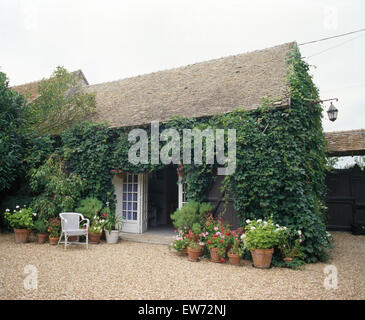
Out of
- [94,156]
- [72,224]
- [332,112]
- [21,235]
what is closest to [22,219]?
[21,235]

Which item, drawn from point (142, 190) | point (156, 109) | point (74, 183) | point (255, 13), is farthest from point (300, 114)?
point (74, 183)

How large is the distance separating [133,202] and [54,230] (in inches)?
97.7

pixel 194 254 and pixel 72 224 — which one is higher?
pixel 72 224

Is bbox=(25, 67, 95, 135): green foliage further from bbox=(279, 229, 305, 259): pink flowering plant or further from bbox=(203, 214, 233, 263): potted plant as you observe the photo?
bbox=(279, 229, 305, 259): pink flowering plant

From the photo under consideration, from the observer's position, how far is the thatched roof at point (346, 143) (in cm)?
834

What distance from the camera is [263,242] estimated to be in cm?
480

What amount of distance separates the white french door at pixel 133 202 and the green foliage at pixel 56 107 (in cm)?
337

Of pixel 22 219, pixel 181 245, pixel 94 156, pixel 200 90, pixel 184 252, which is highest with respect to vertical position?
pixel 200 90

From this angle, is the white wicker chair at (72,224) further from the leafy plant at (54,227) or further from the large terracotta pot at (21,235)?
the large terracotta pot at (21,235)

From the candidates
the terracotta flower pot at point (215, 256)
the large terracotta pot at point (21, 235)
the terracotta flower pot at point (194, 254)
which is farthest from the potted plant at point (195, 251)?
the large terracotta pot at point (21, 235)

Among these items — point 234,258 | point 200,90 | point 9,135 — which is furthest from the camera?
point 200,90

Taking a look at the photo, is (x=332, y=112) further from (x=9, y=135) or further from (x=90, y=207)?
(x=9, y=135)

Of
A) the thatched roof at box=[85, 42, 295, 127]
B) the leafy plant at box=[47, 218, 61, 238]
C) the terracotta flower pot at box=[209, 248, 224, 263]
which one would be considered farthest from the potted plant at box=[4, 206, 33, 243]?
the terracotta flower pot at box=[209, 248, 224, 263]

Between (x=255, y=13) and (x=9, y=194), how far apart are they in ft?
34.9
